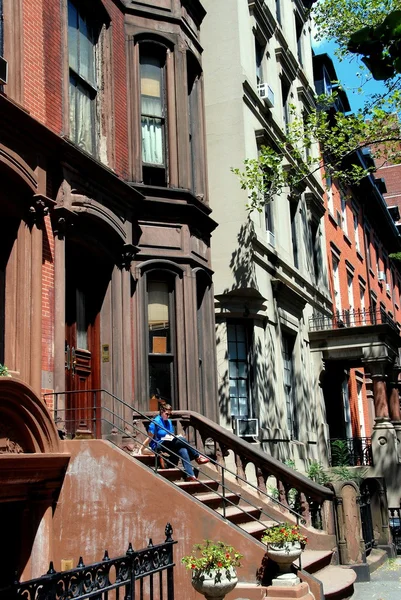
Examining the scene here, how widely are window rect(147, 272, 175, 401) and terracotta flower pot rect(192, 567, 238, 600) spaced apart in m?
5.64

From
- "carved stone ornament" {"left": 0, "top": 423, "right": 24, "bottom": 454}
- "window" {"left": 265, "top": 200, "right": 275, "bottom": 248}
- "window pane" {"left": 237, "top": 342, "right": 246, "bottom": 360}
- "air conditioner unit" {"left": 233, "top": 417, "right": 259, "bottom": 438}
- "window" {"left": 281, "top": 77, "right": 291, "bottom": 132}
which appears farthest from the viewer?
"window" {"left": 281, "top": 77, "right": 291, "bottom": 132}

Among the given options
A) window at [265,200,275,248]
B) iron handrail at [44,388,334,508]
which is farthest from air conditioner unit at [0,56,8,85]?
window at [265,200,275,248]

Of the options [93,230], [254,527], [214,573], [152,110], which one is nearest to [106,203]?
[93,230]

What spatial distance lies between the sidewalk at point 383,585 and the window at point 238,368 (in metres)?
5.64

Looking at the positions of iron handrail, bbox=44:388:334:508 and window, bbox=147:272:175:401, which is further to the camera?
window, bbox=147:272:175:401

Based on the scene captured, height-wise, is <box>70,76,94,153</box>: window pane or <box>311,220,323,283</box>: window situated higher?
<box>311,220,323,283</box>: window

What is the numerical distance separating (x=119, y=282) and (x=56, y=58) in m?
3.70

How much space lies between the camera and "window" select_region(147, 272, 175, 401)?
13.4m

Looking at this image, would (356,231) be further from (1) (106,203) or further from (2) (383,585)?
(2) (383,585)

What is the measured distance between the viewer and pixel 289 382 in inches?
805

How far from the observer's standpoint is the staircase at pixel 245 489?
10.0 meters

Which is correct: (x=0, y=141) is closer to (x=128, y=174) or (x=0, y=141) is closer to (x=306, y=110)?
(x=128, y=174)

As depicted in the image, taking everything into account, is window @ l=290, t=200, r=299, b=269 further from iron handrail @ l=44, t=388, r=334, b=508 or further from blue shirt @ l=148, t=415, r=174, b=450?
blue shirt @ l=148, t=415, r=174, b=450

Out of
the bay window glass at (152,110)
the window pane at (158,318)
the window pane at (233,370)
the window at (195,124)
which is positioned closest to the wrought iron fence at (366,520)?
the window pane at (158,318)
